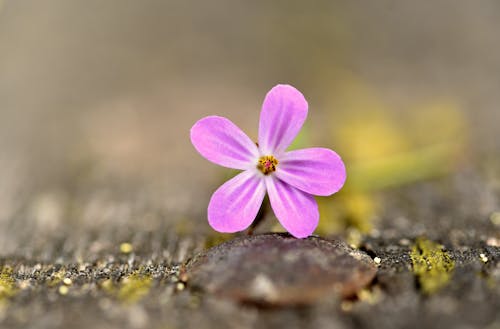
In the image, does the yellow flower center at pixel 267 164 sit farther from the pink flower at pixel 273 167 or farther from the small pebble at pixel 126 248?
the small pebble at pixel 126 248

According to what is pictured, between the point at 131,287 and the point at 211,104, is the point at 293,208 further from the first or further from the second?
the point at 211,104

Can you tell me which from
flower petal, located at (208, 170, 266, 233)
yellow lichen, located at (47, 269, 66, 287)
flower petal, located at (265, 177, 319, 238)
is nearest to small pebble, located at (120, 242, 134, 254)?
yellow lichen, located at (47, 269, 66, 287)

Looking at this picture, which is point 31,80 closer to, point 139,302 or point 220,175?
point 220,175

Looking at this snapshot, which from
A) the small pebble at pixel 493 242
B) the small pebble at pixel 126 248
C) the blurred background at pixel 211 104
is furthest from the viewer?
the blurred background at pixel 211 104

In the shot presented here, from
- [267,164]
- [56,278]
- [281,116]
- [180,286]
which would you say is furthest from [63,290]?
[281,116]

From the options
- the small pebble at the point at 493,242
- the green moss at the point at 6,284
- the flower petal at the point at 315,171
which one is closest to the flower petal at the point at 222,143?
the flower petal at the point at 315,171
